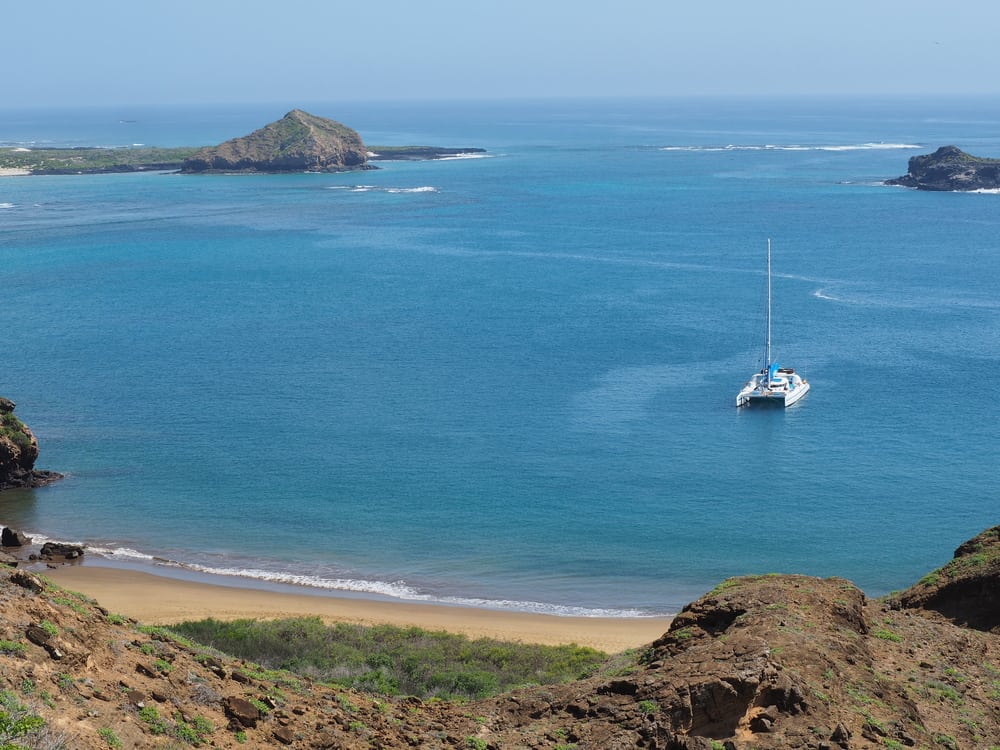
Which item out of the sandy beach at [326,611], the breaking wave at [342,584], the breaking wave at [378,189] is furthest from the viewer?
the breaking wave at [378,189]

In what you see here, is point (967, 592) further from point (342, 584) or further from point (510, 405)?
point (510, 405)

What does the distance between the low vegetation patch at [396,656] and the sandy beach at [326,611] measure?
229cm

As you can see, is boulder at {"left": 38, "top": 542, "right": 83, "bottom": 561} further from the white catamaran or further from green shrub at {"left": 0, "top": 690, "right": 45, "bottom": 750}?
the white catamaran

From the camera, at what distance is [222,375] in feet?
214

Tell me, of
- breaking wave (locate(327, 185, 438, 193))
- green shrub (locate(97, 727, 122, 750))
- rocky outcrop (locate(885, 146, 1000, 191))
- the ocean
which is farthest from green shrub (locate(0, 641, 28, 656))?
rocky outcrop (locate(885, 146, 1000, 191))

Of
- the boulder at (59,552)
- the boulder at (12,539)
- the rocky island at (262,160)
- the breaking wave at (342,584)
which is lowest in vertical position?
the breaking wave at (342,584)

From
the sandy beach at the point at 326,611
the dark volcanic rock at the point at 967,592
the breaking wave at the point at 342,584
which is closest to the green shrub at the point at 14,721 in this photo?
the dark volcanic rock at the point at 967,592

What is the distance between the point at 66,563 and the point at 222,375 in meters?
25.5

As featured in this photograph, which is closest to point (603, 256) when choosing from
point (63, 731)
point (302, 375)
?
point (302, 375)

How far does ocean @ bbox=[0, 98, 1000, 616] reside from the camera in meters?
42.5

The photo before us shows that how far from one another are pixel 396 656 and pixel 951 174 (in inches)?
5587

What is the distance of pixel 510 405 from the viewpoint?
5906 cm

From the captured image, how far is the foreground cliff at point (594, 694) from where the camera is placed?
15539 mm

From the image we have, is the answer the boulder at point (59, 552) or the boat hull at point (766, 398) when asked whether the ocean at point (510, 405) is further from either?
the boulder at point (59, 552)
